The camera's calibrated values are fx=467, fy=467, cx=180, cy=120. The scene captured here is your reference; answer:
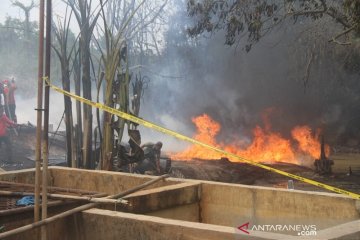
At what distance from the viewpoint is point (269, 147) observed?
18547mm

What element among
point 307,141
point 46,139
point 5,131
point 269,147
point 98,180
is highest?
point 5,131

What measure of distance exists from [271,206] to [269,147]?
13.9 metres

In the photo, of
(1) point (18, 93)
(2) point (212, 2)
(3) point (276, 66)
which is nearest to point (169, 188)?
(2) point (212, 2)

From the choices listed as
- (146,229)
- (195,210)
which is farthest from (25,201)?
(195,210)

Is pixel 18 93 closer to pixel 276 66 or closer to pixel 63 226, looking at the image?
pixel 276 66

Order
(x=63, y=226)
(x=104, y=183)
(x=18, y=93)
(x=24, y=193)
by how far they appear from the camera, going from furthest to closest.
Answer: (x=18, y=93), (x=104, y=183), (x=24, y=193), (x=63, y=226)

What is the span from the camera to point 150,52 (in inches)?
922

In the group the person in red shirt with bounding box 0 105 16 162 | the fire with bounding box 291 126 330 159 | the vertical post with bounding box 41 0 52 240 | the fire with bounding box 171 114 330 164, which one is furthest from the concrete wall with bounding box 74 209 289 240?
the fire with bounding box 291 126 330 159

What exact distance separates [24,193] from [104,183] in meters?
1.50

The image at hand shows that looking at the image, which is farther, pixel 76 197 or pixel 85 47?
pixel 85 47

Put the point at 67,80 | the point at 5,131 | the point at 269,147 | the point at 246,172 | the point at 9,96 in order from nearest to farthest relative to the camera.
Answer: the point at 67,80 → the point at 246,172 → the point at 5,131 → the point at 9,96 → the point at 269,147

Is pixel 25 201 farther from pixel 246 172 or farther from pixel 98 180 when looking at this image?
pixel 246 172

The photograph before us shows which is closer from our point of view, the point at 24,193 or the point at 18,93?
the point at 24,193

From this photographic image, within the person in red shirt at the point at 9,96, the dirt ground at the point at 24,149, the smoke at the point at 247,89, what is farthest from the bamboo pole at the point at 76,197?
the smoke at the point at 247,89
